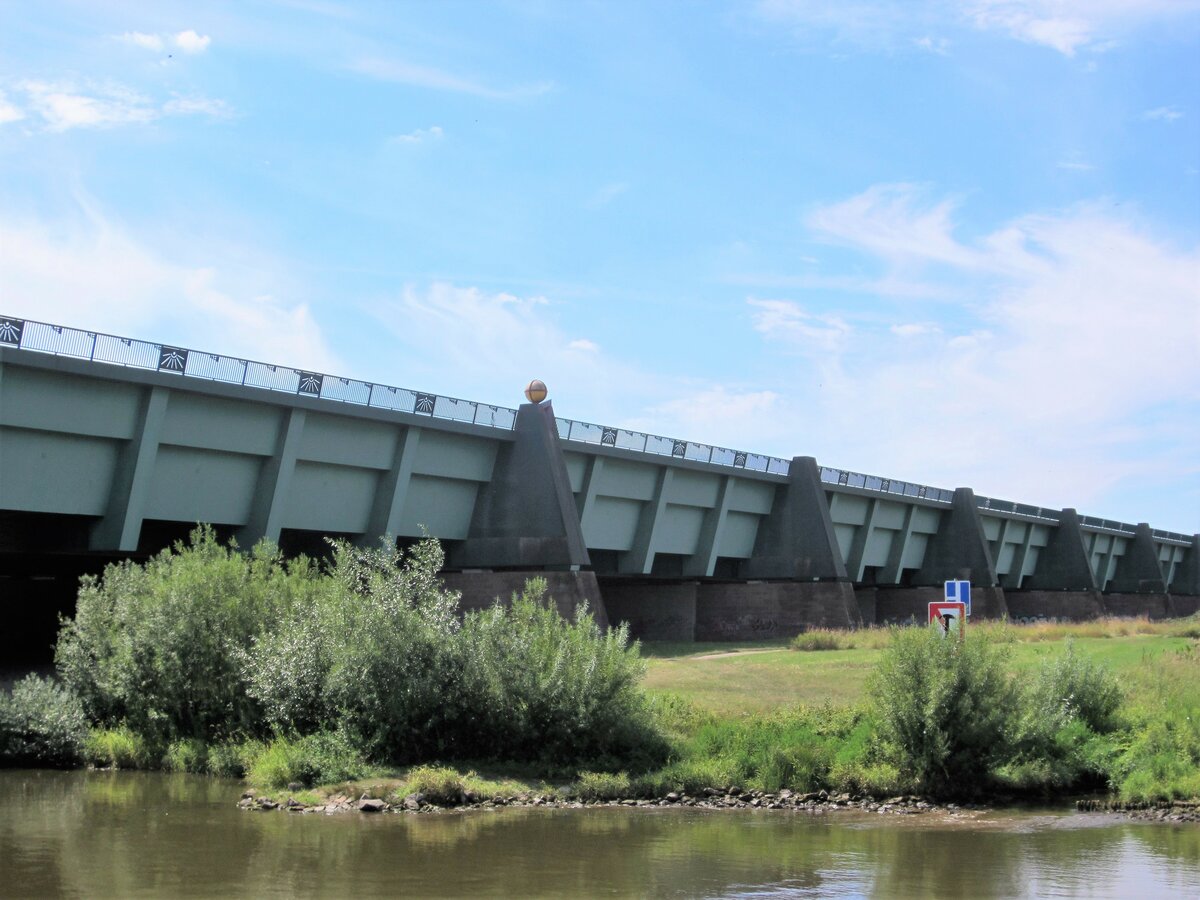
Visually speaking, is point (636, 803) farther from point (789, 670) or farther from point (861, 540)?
point (861, 540)

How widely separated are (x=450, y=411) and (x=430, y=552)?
15392 millimetres

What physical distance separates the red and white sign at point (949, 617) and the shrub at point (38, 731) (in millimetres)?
16190

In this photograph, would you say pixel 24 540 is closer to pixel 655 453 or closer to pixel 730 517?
pixel 655 453

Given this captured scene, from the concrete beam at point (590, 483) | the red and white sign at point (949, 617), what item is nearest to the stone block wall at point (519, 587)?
the concrete beam at point (590, 483)

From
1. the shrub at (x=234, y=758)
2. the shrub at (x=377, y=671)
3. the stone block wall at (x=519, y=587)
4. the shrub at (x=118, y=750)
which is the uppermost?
the stone block wall at (x=519, y=587)

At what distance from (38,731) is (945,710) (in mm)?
16669

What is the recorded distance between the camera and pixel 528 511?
128 feet

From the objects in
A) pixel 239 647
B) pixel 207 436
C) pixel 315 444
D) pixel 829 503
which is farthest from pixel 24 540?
pixel 829 503

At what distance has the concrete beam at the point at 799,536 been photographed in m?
53.0

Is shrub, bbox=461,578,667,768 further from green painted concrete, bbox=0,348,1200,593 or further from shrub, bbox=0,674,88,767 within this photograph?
green painted concrete, bbox=0,348,1200,593

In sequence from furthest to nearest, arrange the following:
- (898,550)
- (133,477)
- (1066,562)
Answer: (1066,562) < (898,550) < (133,477)

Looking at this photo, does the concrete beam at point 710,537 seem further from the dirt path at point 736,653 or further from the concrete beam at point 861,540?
the concrete beam at point 861,540

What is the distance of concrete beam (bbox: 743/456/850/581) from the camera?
53.0m

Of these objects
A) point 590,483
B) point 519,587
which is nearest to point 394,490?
point 519,587
